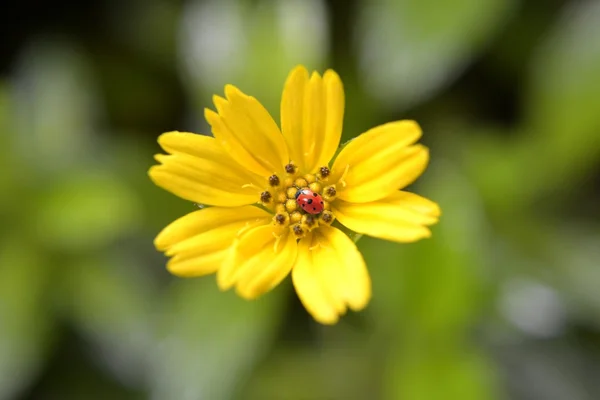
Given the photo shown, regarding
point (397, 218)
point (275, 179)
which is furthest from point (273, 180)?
point (397, 218)

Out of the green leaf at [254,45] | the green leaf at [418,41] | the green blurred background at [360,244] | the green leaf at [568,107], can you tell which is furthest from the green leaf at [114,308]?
the green leaf at [568,107]

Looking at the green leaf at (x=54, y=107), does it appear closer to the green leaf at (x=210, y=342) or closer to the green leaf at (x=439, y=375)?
the green leaf at (x=210, y=342)

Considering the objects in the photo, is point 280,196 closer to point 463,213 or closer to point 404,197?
point 404,197

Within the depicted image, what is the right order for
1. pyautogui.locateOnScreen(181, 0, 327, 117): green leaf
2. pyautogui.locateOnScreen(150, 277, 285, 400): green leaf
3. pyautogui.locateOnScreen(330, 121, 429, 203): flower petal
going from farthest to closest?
pyautogui.locateOnScreen(181, 0, 327, 117): green leaf
pyautogui.locateOnScreen(150, 277, 285, 400): green leaf
pyautogui.locateOnScreen(330, 121, 429, 203): flower petal

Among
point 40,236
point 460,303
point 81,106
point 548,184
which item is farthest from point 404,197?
point 81,106

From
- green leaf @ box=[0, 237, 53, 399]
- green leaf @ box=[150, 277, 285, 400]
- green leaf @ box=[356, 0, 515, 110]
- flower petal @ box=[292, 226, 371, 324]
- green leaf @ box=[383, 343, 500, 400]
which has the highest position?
flower petal @ box=[292, 226, 371, 324]

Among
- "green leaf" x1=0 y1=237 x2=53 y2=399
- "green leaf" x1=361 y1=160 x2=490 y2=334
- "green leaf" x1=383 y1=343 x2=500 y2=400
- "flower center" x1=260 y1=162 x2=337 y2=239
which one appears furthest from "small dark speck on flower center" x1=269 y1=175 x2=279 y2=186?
"green leaf" x1=0 y1=237 x2=53 y2=399

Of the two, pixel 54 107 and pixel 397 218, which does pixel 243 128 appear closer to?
pixel 397 218

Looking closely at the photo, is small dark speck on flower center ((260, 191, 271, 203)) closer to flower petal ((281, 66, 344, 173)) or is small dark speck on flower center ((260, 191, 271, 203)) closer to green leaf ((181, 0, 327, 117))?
flower petal ((281, 66, 344, 173))
